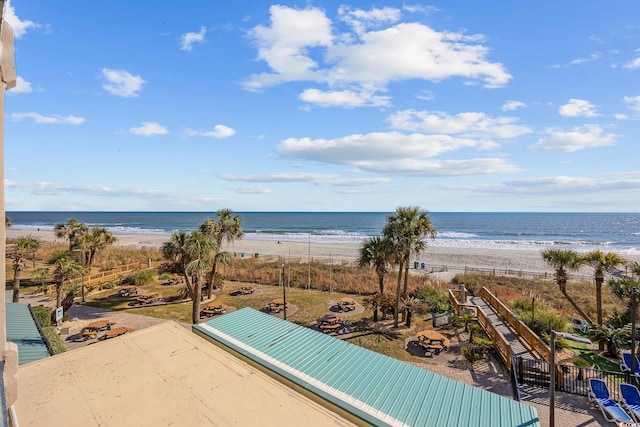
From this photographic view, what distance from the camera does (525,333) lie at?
15797 mm

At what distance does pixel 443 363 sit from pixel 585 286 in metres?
24.3

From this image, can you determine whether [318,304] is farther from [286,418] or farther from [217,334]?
[286,418]

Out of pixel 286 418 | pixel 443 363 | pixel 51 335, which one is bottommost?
pixel 443 363

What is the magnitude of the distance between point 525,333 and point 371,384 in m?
12.4

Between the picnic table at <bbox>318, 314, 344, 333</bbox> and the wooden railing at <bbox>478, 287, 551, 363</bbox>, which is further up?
the wooden railing at <bbox>478, 287, 551, 363</bbox>

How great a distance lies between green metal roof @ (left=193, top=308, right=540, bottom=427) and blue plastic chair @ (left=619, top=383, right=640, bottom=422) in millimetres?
7589

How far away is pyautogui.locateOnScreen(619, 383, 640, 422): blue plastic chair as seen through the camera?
10.9m

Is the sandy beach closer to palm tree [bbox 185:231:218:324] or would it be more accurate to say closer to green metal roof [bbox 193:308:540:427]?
palm tree [bbox 185:231:218:324]

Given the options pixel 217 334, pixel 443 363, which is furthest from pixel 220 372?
pixel 443 363

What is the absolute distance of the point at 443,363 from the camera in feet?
48.8

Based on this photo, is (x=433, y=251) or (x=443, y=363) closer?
(x=443, y=363)

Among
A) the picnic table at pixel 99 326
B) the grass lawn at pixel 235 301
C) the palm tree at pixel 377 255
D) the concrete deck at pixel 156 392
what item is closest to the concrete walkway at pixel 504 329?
the palm tree at pixel 377 255

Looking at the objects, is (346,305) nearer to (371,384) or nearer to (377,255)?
(377,255)

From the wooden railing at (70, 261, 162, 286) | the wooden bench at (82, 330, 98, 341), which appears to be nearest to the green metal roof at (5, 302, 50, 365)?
the wooden bench at (82, 330, 98, 341)
